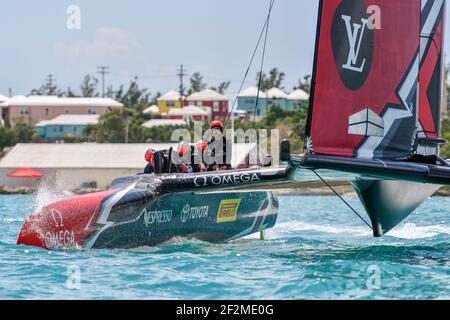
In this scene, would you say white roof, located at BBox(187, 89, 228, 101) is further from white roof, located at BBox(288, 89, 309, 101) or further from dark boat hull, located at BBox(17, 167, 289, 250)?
dark boat hull, located at BBox(17, 167, 289, 250)

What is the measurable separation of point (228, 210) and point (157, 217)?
4.23 feet

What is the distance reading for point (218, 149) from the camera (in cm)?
1059

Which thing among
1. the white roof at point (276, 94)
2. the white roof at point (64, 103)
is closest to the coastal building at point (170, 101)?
the white roof at point (64, 103)

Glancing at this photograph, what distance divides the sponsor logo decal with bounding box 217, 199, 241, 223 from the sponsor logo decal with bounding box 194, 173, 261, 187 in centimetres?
142

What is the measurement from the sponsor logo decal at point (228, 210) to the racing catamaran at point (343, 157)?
26 centimetres

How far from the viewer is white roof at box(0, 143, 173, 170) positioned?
4247cm

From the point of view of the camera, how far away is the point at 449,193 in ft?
99.7

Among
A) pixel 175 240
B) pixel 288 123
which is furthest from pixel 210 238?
pixel 288 123

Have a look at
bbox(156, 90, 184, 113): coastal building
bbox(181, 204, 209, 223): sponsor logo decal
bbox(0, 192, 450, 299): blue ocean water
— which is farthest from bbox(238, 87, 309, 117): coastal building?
bbox(0, 192, 450, 299): blue ocean water

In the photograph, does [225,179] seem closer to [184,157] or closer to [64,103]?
[184,157]

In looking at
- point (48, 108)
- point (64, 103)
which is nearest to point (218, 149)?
point (48, 108)

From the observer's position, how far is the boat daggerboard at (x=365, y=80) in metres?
8.43

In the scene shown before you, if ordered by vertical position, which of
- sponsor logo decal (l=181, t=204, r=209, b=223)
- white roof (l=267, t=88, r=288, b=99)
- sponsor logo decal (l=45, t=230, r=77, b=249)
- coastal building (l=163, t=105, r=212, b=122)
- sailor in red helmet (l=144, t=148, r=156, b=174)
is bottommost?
coastal building (l=163, t=105, r=212, b=122)
